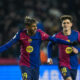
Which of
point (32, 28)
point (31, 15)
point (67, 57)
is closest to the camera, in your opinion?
point (32, 28)

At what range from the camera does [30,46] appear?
676 centimetres

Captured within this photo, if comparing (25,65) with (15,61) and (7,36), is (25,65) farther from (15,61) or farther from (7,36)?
(7,36)

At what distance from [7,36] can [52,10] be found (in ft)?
6.94

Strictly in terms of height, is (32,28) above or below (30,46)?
above

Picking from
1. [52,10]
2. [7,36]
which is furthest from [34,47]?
[52,10]

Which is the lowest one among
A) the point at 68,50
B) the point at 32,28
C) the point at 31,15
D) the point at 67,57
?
the point at 67,57

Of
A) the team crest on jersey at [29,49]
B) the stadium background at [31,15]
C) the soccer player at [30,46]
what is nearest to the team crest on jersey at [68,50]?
the soccer player at [30,46]

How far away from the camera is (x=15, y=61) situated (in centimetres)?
1026

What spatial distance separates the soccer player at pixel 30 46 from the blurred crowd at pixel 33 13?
3896mm

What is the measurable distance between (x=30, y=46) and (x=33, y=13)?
5377mm

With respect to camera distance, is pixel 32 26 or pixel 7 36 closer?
pixel 32 26

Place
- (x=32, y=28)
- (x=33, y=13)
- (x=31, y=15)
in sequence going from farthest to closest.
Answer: (x=33, y=13)
(x=31, y=15)
(x=32, y=28)

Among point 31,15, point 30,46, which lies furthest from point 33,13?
point 30,46

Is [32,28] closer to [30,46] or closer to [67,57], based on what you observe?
[30,46]
